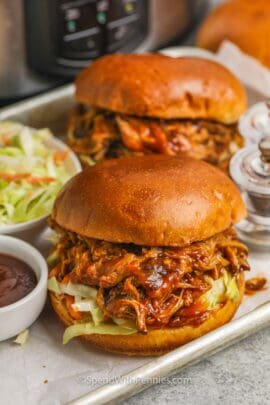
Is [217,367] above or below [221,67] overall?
below

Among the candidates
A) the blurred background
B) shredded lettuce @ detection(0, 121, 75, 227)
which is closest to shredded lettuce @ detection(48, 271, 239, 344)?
shredded lettuce @ detection(0, 121, 75, 227)

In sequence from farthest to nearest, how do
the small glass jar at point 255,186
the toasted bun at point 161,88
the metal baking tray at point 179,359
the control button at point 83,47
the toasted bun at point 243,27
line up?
the toasted bun at point 243,27 → the control button at point 83,47 → the toasted bun at point 161,88 → the small glass jar at point 255,186 → the metal baking tray at point 179,359

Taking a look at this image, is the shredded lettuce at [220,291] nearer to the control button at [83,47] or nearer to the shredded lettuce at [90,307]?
the shredded lettuce at [90,307]

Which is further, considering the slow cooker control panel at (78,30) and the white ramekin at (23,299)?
the slow cooker control panel at (78,30)

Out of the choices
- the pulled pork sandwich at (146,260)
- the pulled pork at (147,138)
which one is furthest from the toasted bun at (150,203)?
the pulled pork at (147,138)

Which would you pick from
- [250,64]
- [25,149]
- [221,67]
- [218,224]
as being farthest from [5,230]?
[250,64]

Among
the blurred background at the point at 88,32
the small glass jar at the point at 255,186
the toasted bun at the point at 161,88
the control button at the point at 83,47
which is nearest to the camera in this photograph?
the small glass jar at the point at 255,186

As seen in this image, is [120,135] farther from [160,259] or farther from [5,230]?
[160,259]
